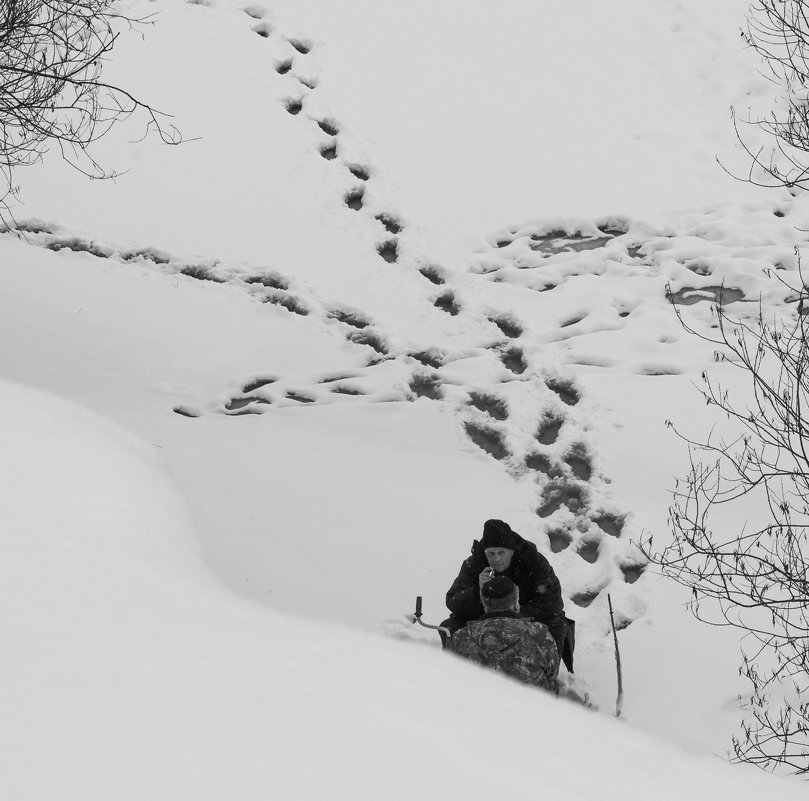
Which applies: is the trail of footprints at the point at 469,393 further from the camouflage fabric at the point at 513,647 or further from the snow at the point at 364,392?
the camouflage fabric at the point at 513,647

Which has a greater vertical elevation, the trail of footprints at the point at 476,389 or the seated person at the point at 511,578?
the trail of footprints at the point at 476,389

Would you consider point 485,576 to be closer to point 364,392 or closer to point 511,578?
point 511,578

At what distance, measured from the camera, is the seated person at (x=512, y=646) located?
11.6 feet

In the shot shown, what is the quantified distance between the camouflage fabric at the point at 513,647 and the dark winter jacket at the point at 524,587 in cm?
23

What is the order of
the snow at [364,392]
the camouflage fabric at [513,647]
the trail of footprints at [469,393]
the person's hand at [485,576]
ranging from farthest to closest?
the trail of footprints at [469,393] < the person's hand at [485,576] < the camouflage fabric at [513,647] < the snow at [364,392]

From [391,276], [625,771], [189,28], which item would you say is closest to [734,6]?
[189,28]

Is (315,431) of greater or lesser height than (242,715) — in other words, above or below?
above

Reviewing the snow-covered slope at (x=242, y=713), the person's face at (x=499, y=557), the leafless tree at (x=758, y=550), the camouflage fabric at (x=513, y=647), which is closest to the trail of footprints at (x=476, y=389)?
the leafless tree at (x=758, y=550)

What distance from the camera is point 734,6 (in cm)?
1342

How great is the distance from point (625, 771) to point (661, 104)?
1035 cm

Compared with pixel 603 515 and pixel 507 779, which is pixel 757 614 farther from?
pixel 507 779

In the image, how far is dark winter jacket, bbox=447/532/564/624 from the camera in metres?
Result: 3.90

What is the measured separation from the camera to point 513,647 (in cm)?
355

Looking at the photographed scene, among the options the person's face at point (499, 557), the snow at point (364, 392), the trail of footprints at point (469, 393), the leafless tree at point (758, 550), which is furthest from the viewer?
the trail of footprints at point (469, 393)
